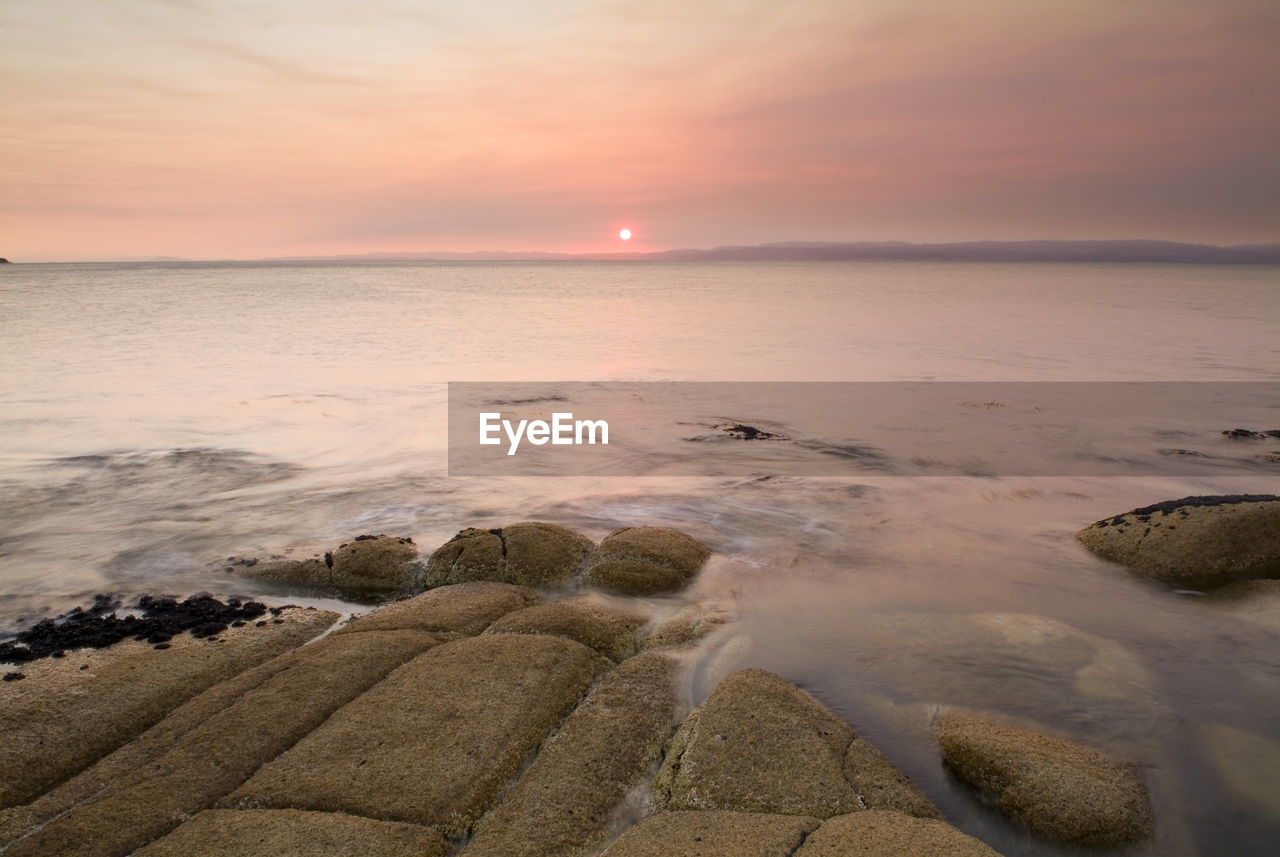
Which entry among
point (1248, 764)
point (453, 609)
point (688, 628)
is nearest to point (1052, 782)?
point (1248, 764)

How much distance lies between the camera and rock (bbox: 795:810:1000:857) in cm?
429

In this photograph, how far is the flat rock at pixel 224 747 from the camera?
4.60 meters

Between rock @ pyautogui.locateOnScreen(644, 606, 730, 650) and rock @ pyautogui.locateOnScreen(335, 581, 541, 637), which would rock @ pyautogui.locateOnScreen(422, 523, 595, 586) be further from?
rock @ pyautogui.locateOnScreen(644, 606, 730, 650)

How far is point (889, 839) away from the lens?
4.41 m

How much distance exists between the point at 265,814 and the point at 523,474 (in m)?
10.7

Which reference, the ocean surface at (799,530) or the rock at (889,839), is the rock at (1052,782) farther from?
the rock at (889,839)

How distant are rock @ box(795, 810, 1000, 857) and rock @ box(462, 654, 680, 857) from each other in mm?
1299

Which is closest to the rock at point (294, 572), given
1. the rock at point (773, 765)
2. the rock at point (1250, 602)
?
the rock at point (773, 765)

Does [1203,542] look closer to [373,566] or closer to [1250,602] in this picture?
[1250,602]

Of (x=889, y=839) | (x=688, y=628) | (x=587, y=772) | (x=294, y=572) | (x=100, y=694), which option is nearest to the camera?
(x=889, y=839)

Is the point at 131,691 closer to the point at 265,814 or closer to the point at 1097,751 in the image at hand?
the point at 265,814

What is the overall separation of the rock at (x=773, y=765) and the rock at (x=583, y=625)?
5.06 ft

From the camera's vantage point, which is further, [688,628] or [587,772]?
[688,628]

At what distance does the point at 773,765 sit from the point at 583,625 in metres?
2.68
